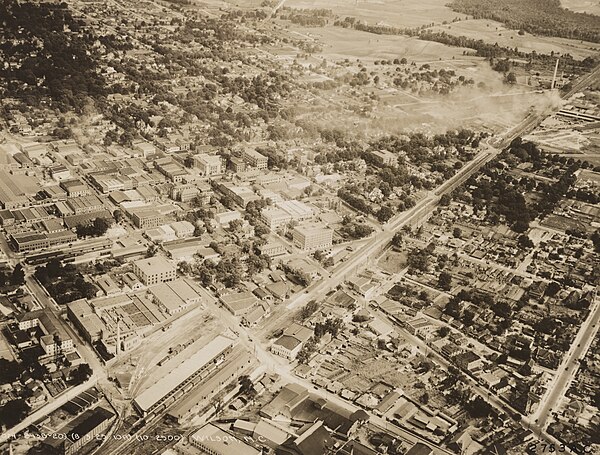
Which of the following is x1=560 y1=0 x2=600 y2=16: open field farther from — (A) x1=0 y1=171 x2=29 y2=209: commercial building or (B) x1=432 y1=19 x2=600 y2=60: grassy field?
(A) x1=0 y1=171 x2=29 y2=209: commercial building

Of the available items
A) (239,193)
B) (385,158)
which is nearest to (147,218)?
(239,193)

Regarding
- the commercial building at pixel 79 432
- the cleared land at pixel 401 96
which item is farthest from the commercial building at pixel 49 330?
the cleared land at pixel 401 96

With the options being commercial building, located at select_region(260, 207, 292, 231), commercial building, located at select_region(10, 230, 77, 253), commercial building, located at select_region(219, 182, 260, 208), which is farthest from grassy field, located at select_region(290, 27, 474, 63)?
commercial building, located at select_region(10, 230, 77, 253)

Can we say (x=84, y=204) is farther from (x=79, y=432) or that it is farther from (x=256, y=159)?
(x=79, y=432)

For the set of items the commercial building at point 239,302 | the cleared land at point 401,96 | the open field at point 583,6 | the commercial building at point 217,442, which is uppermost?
the open field at point 583,6

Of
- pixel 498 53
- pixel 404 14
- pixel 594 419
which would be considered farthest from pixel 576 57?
pixel 594 419

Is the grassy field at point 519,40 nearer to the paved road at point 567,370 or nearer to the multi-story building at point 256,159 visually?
the multi-story building at point 256,159

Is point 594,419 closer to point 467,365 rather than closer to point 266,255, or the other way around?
point 467,365
